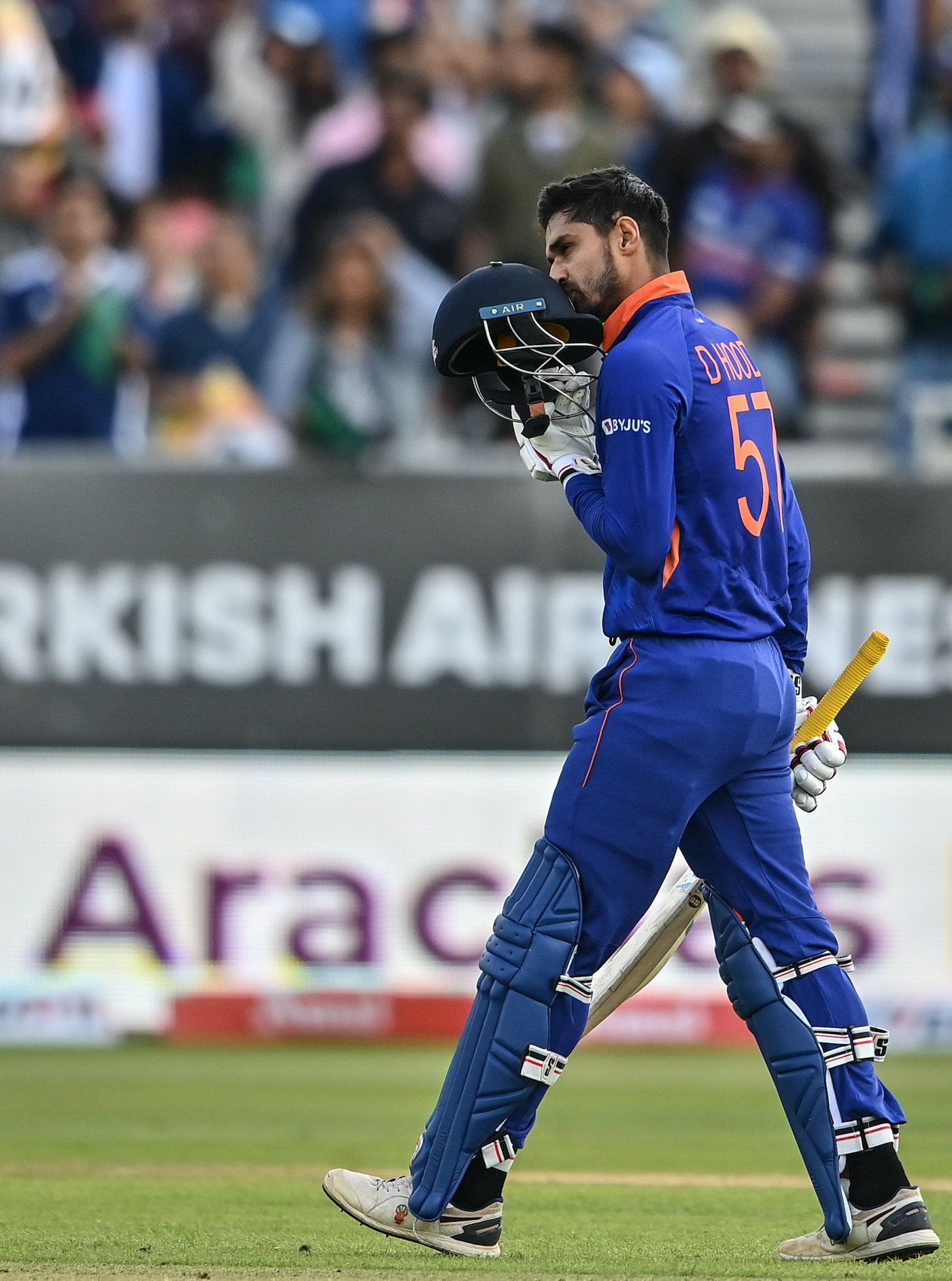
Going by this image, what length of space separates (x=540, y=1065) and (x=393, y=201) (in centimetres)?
769

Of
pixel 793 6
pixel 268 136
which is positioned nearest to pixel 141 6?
pixel 268 136

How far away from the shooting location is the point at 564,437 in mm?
4691

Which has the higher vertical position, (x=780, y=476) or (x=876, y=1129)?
(x=780, y=476)

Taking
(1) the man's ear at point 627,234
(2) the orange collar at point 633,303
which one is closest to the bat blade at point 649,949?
(2) the orange collar at point 633,303

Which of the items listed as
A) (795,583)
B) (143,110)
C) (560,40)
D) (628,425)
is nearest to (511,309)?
(628,425)

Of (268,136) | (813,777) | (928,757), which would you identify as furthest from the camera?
(268,136)

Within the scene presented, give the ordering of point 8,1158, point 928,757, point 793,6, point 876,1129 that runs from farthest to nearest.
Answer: point 793,6 < point 928,757 < point 8,1158 < point 876,1129

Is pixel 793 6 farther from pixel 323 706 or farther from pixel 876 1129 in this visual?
pixel 876 1129

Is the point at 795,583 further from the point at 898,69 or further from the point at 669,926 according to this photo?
the point at 898,69

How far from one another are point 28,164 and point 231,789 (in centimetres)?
416

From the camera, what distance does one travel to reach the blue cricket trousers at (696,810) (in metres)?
4.46

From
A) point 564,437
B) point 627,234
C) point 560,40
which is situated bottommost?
point 564,437

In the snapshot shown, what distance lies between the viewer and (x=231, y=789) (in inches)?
375

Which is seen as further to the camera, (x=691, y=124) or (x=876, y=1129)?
(x=691, y=124)
